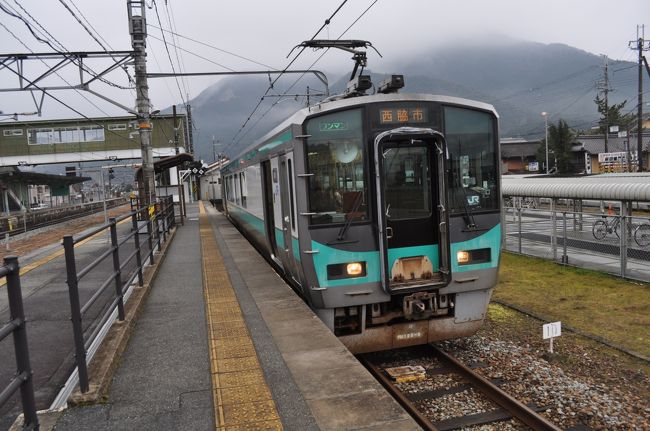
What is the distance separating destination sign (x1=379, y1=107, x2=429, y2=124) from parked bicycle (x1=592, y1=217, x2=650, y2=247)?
416 inches

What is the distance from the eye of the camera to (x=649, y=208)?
25766 millimetres

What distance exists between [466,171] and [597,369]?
2.78m

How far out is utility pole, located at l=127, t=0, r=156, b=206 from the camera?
1559 cm

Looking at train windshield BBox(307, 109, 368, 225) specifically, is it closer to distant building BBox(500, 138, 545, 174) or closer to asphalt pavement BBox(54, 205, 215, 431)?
asphalt pavement BBox(54, 205, 215, 431)

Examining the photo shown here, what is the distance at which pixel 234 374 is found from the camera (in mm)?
4414

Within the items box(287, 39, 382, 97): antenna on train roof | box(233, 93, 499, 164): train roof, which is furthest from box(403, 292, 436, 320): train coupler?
box(287, 39, 382, 97): antenna on train roof

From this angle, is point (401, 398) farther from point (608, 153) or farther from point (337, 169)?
point (608, 153)

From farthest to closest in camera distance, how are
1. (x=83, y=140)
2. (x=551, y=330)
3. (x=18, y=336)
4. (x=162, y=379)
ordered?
1. (x=83, y=140)
2. (x=551, y=330)
3. (x=162, y=379)
4. (x=18, y=336)

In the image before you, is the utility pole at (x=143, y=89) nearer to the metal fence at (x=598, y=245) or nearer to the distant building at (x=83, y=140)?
the metal fence at (x=598, y=245)

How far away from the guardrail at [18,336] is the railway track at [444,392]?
3.14 metres

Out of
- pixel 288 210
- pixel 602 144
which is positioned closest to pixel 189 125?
pixel 288 210

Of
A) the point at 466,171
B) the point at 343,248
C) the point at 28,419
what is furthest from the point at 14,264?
the point at 466,171

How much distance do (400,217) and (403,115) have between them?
3.76ft

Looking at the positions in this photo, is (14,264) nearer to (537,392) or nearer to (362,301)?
(362,301)
